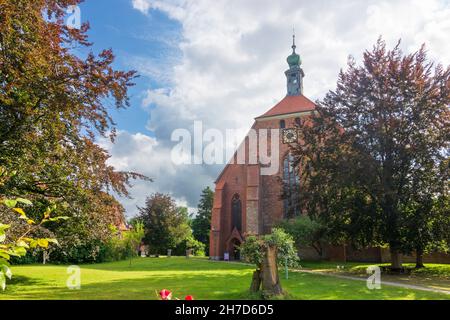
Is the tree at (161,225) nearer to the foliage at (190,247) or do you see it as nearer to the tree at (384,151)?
the foliage at (190,247)

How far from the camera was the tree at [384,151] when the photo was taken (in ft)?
66.8

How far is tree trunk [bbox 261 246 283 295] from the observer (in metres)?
11.0

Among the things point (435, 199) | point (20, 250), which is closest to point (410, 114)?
point (435, 199)

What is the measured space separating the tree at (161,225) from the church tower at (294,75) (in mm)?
22263

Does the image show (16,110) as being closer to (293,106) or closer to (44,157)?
(44,157)

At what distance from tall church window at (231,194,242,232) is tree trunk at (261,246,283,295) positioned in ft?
88.1

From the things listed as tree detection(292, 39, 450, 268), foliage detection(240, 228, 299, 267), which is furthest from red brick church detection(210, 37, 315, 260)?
foliage detection(240, 228, 299, 267)

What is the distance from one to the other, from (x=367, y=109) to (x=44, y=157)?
18.5 meters

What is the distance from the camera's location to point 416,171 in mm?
20688

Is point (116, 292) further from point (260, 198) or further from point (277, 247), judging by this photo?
point (260, 198)

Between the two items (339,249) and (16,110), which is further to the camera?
(339,249)

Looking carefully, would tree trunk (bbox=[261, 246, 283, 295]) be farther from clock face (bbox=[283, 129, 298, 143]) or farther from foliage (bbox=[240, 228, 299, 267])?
clock face (bbox=[283, 129, 298, 143])

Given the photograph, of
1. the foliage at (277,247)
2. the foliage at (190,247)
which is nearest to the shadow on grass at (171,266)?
the foliage at (277,247)
